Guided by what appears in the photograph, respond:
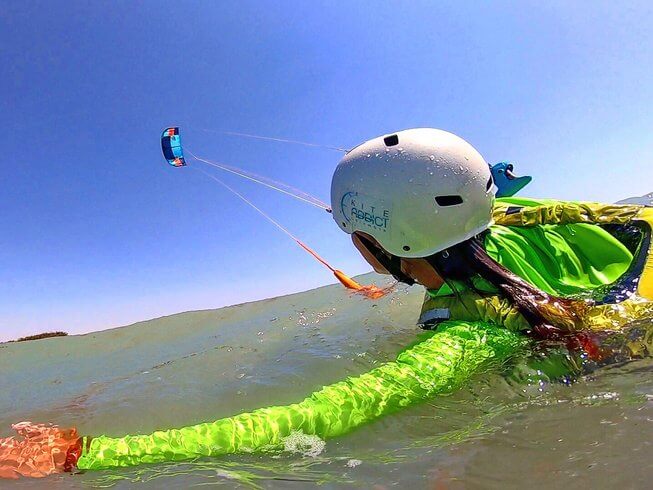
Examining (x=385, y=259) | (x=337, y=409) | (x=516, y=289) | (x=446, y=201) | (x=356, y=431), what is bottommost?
(x=356, y=431)

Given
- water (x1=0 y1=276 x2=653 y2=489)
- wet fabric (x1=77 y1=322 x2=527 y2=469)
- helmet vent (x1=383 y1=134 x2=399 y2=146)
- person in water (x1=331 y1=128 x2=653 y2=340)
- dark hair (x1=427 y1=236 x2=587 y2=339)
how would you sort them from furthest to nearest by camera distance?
1. helmet vent (x1=383 y1=134 x2=399 y2=146)
2. person in water (x1=331 y1=128 x2=653 y2=340)
3. dark hair (x1=427 y1=236 x2=587 y2=339)
4. wet fabric (x1=77 y1=322 x2=527 y2=469)
5. water (x1=0 y1=276 x2=653 y2=489)

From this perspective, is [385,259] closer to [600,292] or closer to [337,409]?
[600,292]

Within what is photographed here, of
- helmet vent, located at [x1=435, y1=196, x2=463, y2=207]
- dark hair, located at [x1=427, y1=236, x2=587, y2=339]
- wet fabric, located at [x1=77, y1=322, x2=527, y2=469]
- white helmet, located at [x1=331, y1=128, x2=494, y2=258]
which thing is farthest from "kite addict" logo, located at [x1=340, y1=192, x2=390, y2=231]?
wet fabric, located at [x1=77, y1=322, x2=527, y2=469]

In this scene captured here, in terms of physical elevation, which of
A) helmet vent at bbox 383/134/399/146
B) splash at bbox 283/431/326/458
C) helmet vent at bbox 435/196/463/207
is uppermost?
helmet vent at bbox 383/134/399/146

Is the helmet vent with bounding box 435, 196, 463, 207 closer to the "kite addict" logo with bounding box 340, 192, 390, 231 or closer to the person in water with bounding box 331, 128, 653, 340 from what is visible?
the person in water with bounding box 331, 128, 653, 340

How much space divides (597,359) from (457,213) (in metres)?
1.12

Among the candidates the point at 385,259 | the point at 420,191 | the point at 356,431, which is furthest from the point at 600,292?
the point at 356,431

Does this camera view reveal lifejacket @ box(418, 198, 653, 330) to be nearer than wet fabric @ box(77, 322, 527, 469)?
No

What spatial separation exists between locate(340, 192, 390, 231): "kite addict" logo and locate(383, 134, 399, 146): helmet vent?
0.39 meters

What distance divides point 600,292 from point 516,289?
0.61m

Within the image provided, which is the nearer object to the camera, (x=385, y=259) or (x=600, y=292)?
(x=600, y=292)

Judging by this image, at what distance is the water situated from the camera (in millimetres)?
1608

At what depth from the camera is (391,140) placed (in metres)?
3.08

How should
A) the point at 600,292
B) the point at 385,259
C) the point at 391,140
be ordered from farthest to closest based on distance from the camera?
1. the point at 385,259
2. the point at 391,140
3. the point at 600,292
